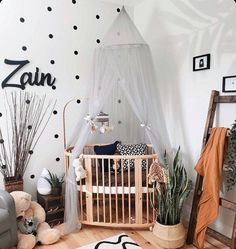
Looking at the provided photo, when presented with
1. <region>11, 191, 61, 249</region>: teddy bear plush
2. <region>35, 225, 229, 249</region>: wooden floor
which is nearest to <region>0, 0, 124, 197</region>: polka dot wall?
<region>11, 191, 61, 249</region>: teddy bear plush

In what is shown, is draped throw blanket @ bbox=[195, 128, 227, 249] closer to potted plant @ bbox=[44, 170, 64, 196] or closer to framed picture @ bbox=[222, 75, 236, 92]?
framed picture @ bbox=[222, 75, 236, 92]

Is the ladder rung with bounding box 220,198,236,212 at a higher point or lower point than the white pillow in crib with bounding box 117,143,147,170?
lower

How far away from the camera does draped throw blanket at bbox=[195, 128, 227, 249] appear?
230 cm

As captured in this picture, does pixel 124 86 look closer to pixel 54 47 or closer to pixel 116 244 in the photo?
pixel 54 47

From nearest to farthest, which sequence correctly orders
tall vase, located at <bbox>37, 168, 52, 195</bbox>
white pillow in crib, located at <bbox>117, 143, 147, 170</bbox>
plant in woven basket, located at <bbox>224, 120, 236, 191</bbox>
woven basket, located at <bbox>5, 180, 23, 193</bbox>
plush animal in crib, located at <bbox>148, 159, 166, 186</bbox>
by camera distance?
plant in woven basket, located at <bbox>224, 120, 236, 191</bbox> < plush animal in crib, located at <bbox>148, 159, 166, 186</bbox> < woven basket, located at <bbox>5, 180, 23, 193</bbox> < tall vase, located at <bbox>37, 168, 52, 195</bbox> < white pillow in crib, located at <bbox>117, 143, 147, 170</bbox>

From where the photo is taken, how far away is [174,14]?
3.05 metres

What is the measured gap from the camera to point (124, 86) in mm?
2781

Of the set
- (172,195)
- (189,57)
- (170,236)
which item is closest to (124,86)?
(189,57)

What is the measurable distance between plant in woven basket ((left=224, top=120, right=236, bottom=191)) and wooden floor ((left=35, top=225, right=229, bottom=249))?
656 mm

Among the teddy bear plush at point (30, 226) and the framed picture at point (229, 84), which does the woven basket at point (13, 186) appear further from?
the framed picture at point (229, 84)

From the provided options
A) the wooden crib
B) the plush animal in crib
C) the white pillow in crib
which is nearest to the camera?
the plush animal in crib

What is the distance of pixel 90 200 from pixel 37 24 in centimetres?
229

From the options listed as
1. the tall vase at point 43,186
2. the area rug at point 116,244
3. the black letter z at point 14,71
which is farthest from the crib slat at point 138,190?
the black letter z at point 14,71

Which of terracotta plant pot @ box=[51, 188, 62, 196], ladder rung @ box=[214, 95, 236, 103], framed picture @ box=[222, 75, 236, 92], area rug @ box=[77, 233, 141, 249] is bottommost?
area rug @ box=[77, 233, 141, 249]
